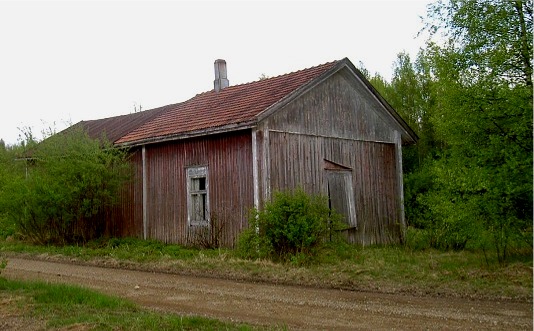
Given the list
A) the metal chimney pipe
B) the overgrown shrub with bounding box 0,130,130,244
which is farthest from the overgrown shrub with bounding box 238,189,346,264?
the metal chimney pipe

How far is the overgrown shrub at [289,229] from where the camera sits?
12.3 metres

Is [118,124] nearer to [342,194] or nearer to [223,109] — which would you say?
[223,109]

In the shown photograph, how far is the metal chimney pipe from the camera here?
1959 centimetres

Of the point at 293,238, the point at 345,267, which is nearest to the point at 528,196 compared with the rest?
the point at 345,267

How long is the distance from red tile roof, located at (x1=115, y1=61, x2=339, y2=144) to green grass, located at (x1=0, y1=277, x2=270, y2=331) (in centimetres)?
664

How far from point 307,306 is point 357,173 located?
30.3 ft

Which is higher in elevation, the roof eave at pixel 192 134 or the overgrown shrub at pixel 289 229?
the roof eave at pixel 192 134

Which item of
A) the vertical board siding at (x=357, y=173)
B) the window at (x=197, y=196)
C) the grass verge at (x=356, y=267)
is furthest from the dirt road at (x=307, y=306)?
the vertical board siding at (x=357, y=173)

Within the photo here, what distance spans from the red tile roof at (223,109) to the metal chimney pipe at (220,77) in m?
→ 0.51

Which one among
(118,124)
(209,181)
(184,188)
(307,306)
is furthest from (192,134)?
(307,306)

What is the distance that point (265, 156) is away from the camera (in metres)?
14.2

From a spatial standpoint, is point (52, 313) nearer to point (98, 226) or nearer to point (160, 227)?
point (160, 227)

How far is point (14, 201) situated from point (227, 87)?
7937mm

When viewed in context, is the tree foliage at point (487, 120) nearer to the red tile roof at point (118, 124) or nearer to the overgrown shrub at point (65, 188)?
the overgrown shrub at point (65, 188)
